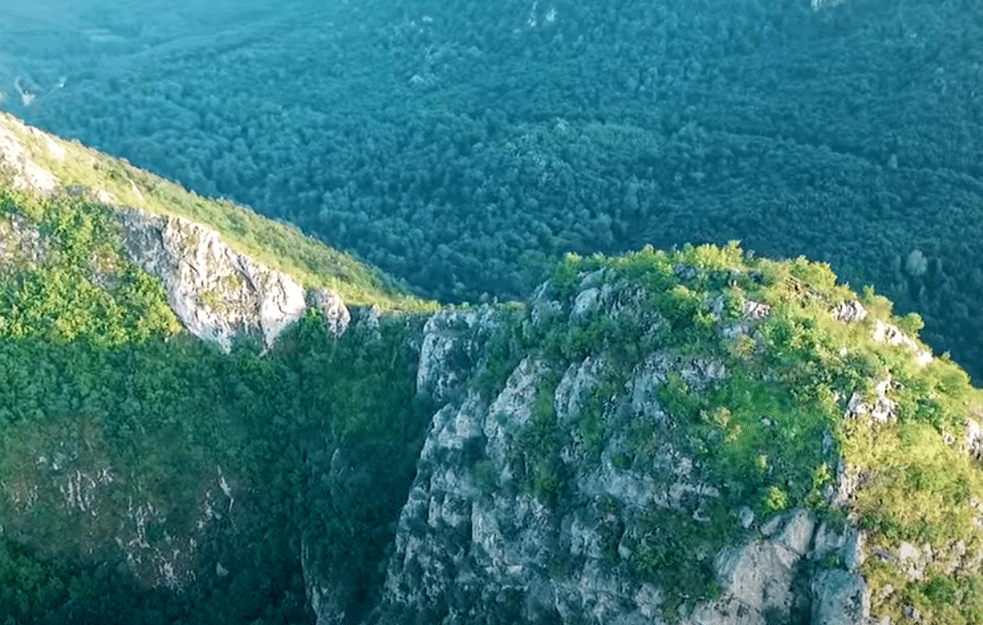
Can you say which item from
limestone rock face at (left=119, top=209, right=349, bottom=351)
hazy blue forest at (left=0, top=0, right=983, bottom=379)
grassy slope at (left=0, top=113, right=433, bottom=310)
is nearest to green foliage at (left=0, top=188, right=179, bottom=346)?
limestone rock face at (left=119, top=209, right=349, bottom=351)

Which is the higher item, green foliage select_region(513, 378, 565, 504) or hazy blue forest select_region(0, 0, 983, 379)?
hazy blue forest select_region(0, 0, 983, 379)

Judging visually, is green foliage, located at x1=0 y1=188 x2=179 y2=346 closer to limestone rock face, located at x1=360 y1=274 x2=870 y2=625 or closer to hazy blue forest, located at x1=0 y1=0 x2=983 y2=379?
limestone rock face, located at x1=360 y1=274 x2=870 y2=625

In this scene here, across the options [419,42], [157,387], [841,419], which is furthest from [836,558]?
[419,42]

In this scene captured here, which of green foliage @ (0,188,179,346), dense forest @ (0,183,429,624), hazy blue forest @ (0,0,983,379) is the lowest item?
dense forest @ (0,183,429,624)

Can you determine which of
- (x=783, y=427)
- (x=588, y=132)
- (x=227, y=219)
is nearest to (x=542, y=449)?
(x=783, y=427)

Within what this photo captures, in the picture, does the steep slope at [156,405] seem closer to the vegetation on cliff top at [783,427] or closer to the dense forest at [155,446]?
the dense forest at [155,446]

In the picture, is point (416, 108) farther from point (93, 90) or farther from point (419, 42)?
point (93, 90)
